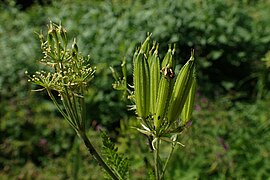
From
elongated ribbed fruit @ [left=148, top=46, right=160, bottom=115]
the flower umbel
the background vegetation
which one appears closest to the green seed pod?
elongated ribbed fruit @ [left=148, top=46, right=160, bottom=115]

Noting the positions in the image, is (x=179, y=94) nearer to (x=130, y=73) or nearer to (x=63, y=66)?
(x=63, y=66)

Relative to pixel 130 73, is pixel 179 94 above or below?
above

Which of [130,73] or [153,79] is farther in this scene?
[130,73]

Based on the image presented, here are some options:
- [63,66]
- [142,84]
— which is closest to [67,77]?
[63,66]

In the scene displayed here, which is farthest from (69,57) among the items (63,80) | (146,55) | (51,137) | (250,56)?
(250,56)

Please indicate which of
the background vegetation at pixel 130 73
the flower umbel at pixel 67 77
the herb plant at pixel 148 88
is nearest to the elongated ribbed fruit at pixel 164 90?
the herb plant at pixel 148 88

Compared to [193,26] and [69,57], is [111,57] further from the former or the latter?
[69,57]

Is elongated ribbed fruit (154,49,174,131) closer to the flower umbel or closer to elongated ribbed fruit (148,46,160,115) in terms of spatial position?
elongated ribbed fruit (148,46,160,115)
